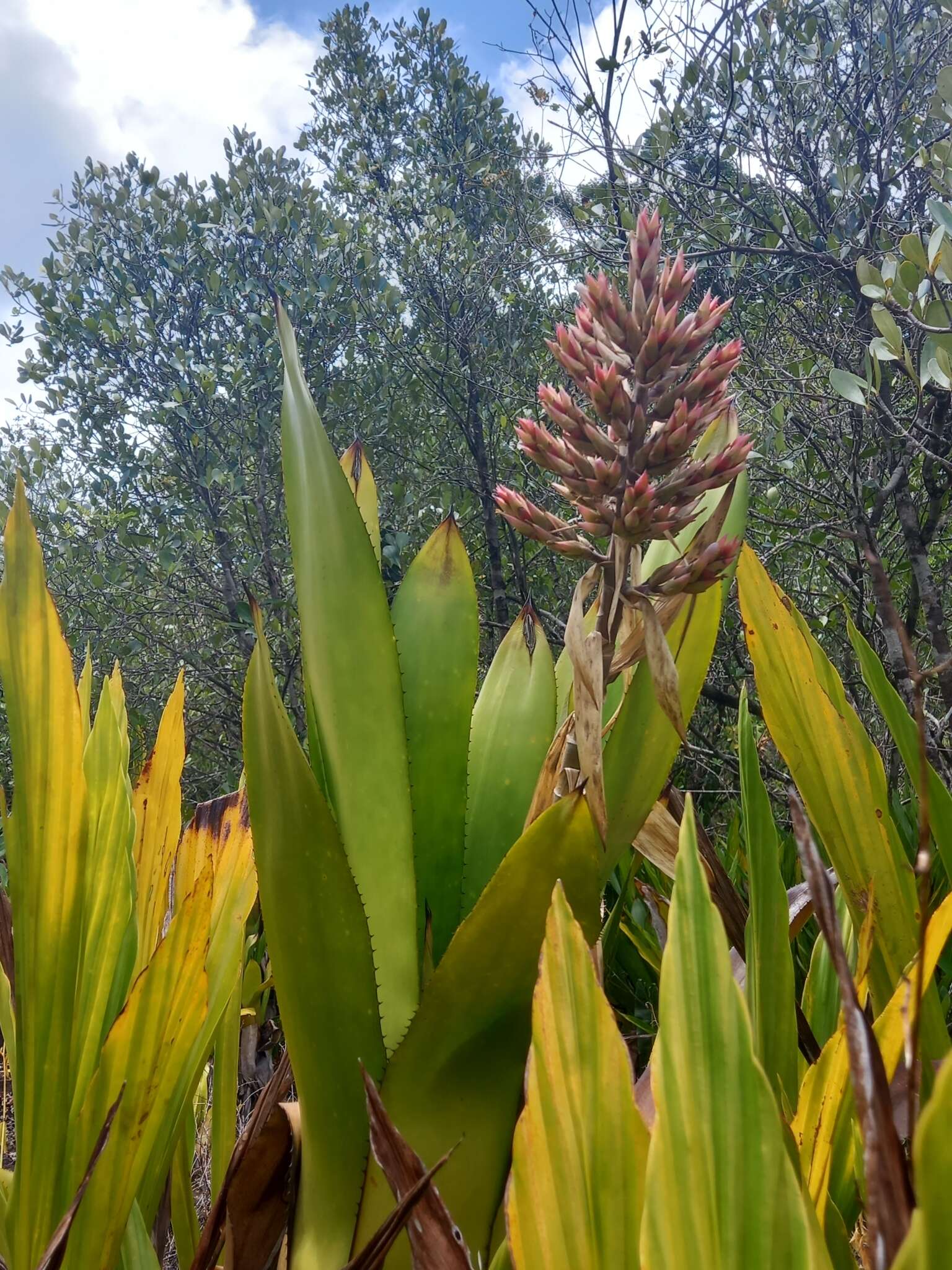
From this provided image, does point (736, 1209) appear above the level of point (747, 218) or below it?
below

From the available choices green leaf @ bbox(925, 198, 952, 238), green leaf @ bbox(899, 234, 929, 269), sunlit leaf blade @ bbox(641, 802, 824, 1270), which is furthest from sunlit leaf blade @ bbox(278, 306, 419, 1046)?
green leaf @ bbox(899, 234, 929, 269)

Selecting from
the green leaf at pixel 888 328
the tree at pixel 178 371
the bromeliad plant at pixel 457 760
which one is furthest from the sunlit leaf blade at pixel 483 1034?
the tree at pixel 178 371

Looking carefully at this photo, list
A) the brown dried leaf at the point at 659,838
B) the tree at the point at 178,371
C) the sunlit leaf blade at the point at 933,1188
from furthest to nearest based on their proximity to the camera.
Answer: the tree at the point at 178,371
the brown dried leaf at the point at 659,838
the sunlit leaf blade at the point at 933,1188

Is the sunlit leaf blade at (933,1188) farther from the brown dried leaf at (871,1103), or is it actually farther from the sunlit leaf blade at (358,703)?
the sunlit leaf blade at (358,703)

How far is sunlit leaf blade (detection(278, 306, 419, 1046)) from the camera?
0.57 m

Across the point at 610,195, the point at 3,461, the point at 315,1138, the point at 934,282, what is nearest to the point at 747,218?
the point at 610,195

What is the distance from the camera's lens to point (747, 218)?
111 inches

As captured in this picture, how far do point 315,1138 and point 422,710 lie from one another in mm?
322

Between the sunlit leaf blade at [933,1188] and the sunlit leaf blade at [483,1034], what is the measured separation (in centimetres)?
25

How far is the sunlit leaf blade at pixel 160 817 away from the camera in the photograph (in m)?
0.74

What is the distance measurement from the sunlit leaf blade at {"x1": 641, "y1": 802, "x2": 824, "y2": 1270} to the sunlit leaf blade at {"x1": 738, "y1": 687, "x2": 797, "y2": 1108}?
0.28 meters

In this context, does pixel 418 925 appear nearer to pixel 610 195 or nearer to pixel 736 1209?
pixel 736 1209

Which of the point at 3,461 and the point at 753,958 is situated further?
the point at 3,461

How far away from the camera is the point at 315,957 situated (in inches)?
19.3
